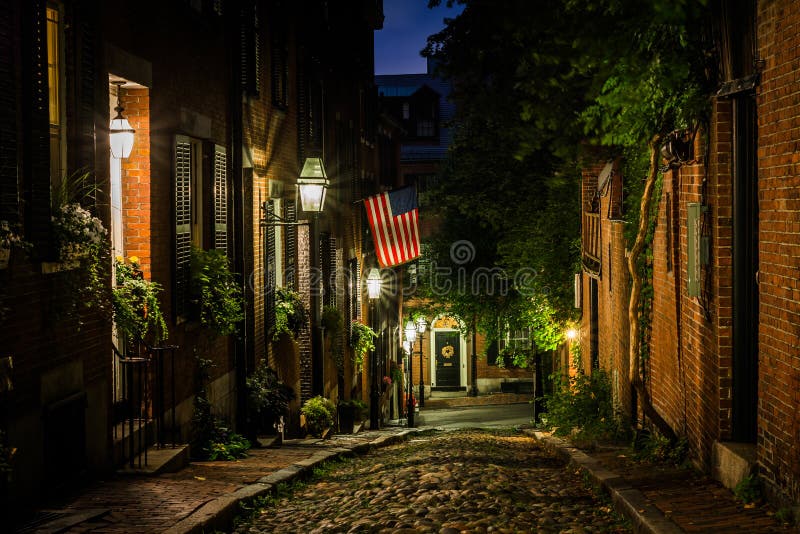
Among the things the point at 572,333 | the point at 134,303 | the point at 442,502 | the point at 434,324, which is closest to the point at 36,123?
the point at 134,303

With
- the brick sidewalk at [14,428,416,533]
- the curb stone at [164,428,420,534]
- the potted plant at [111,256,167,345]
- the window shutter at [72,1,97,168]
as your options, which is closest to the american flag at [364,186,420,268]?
the curb stone at [164,428,420,534]

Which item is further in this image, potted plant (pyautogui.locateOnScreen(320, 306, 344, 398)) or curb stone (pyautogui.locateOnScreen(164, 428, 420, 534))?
potted plant (pyautogui.locateOnScreen(320, 306, 344, 398))

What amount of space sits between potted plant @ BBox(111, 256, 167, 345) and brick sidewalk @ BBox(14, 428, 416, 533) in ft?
4.68

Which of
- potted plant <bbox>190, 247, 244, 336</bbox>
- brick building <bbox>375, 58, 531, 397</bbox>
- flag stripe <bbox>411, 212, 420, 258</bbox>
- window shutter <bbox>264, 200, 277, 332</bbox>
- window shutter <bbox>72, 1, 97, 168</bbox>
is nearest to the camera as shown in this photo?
window shutter <bbox>72, 1, 97, 168</bbox>

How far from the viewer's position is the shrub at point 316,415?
55.2 ft

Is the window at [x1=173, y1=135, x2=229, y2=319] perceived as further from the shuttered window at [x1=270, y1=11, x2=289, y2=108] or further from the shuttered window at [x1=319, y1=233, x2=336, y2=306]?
the shuttered window at [x1=319, y1=233, x2=336, y2=306]

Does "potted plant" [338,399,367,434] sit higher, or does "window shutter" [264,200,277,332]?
"window shutter" [264,200,277,332]

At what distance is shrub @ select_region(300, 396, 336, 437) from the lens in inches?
663

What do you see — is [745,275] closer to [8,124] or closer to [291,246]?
[8,124]

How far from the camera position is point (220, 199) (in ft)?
40.4

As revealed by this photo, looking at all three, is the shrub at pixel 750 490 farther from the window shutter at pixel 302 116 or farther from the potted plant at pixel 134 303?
the window shutter at pixel 302 116

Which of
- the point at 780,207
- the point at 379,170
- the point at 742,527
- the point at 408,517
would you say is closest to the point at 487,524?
the point at 408,517

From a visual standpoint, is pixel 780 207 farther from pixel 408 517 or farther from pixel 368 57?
pixel 368 57

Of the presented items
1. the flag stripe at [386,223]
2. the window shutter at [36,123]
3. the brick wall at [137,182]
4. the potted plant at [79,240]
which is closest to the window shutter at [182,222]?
the brick wall at [137,182]
